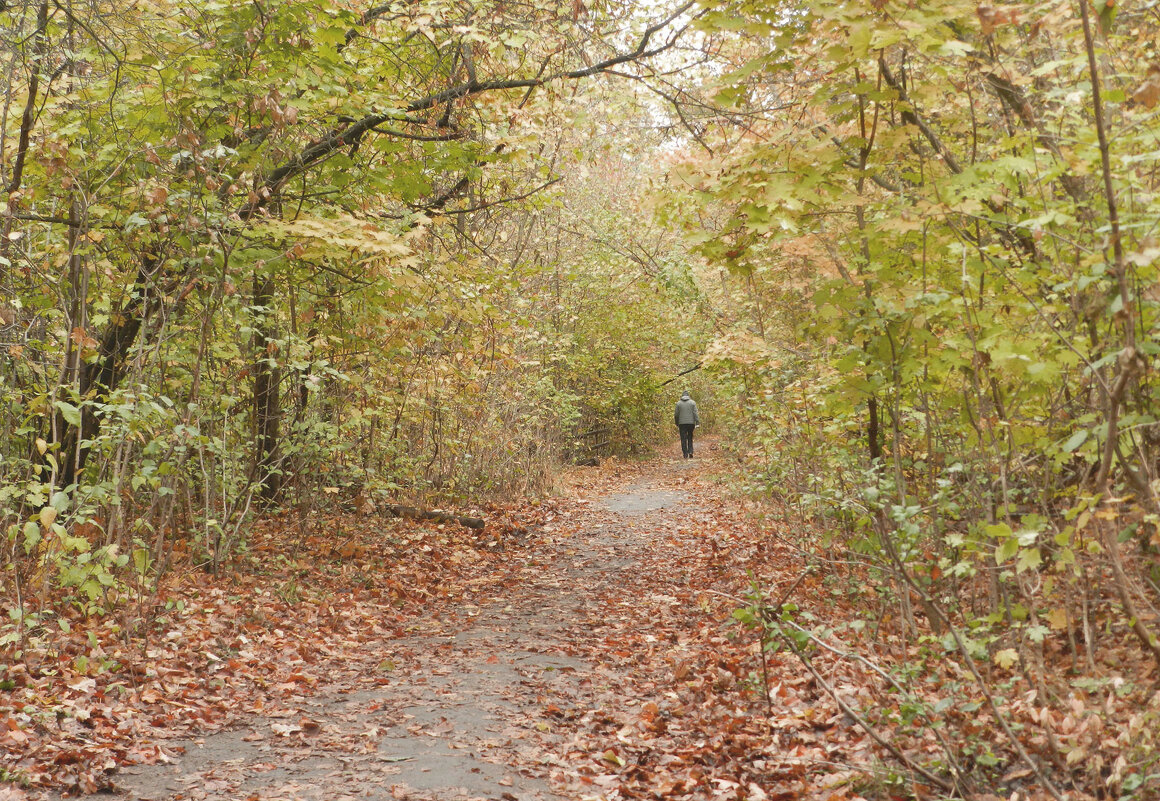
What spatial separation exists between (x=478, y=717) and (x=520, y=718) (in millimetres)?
269

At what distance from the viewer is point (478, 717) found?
5.32m

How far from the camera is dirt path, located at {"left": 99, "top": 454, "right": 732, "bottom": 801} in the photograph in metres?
4.28

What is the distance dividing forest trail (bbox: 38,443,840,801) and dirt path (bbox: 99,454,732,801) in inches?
0.5

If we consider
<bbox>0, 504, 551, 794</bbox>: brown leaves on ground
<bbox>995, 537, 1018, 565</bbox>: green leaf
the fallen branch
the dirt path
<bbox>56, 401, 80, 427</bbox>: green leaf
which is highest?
<bbox>56, 401, 80, 427</bbox>: green leaf

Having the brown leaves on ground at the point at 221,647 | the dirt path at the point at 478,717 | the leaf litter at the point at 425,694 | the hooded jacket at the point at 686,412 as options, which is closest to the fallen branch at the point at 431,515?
the brown leaves on ground at the point at 221,647

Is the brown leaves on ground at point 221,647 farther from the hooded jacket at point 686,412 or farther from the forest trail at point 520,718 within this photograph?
the hooded jacket at point 686,412

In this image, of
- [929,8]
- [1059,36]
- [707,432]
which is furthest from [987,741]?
[707,432]

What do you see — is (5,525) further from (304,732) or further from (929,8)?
(929,8)

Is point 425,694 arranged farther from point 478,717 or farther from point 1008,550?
point 1008,550

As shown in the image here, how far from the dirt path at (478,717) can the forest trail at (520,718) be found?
14 mm

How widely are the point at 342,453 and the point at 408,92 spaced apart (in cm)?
453

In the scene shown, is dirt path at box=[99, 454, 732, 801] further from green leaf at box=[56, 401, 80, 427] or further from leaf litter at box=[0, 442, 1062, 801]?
green leaf at box=[56, 401, 80, 427]

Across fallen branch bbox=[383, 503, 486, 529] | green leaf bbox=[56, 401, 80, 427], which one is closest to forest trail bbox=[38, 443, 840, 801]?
green leaf bbox=[56, 401, 80, 427]

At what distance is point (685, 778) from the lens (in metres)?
4.32
